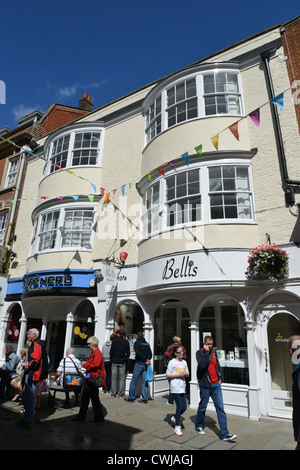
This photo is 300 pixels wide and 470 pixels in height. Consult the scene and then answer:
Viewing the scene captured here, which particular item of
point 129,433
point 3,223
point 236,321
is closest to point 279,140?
point 236,321

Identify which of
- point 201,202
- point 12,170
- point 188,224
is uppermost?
point 12,170

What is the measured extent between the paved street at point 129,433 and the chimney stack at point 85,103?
18026 mm

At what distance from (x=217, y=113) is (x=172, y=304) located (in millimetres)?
6335

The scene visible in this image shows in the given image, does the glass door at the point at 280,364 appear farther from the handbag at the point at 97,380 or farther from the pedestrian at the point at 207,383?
the handbag at the point at 97,380

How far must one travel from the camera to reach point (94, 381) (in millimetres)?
6180

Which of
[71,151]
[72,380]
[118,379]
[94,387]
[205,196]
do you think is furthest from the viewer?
[71,151]

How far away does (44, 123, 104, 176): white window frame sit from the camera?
43.2 feet

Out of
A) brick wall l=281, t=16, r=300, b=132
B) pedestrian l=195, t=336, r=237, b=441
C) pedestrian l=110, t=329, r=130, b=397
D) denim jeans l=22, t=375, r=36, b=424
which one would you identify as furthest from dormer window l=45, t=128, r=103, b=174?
pedestrian l=195, t=336, r=237, b=441

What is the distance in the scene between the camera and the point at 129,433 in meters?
5.66

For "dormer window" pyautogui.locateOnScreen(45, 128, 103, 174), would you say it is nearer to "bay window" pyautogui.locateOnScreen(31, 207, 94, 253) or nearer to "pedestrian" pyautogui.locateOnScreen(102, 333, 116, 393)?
"bay window" pyautogui.locateOnScreen(31, 207, 94, 253)

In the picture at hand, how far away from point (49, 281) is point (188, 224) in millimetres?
5943

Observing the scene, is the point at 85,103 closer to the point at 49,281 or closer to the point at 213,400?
the point at 49,281

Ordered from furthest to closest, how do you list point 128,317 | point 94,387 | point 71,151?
1. point 71,151
2. point 128,317
3. point 94,387
